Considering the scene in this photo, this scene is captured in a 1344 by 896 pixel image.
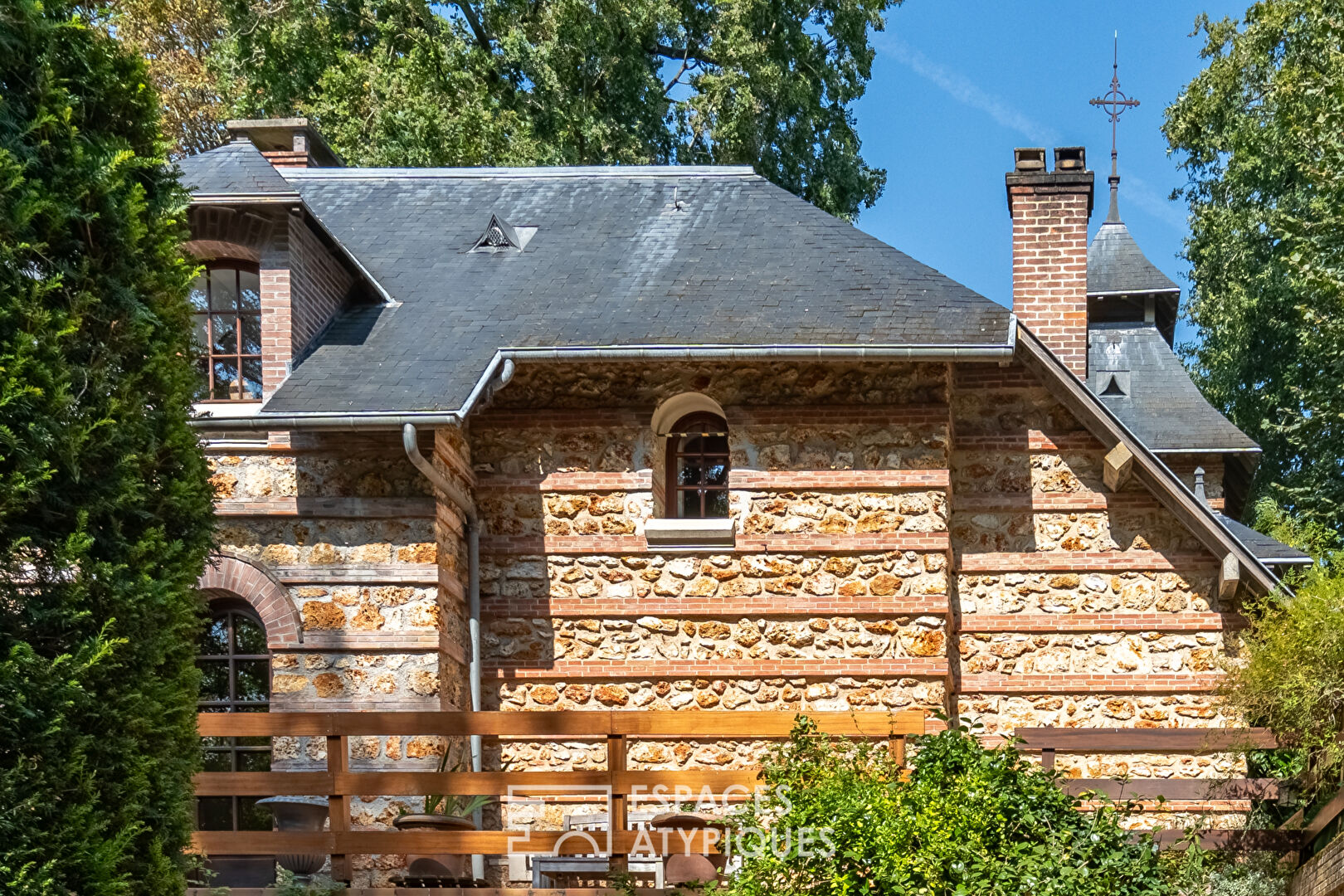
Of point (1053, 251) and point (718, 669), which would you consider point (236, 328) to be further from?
point (1053, 251)

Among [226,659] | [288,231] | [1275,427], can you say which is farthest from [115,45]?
[1275,427]

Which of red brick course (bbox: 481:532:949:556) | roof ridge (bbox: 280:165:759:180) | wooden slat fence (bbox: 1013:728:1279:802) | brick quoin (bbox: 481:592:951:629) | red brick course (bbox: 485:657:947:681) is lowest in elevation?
wooden slat fence (bbox: 1013:728:1279:802)

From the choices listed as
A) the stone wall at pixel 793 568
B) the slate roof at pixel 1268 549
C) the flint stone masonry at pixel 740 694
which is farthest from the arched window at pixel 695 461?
the slate roof at pixel 1268 549

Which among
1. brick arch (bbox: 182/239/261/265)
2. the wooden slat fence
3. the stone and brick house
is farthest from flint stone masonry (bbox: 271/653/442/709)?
the wooden slat fence

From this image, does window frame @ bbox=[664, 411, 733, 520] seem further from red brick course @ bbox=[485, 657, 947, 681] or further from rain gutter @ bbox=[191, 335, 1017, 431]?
red brick course @ bbox=[485, 657, 947, 681]

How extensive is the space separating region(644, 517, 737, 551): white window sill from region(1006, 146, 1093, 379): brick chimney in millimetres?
4015

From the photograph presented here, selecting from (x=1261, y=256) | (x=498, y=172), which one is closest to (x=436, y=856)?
(x=498, y=172)

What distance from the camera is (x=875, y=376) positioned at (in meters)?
12.4

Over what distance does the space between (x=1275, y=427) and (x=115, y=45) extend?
68.7 ft

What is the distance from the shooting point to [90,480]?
23.3 ft

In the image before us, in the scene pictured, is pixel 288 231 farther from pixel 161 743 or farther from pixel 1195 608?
pixel 1195 608

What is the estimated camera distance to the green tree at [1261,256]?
24.6 meters

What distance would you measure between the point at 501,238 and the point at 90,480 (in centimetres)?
736

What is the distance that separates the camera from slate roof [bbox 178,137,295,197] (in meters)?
12.2
